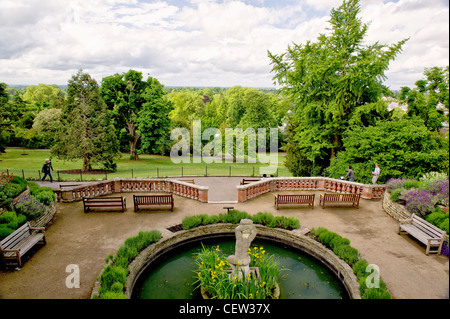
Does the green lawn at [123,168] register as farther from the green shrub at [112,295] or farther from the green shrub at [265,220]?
the green shrub at [112,295]

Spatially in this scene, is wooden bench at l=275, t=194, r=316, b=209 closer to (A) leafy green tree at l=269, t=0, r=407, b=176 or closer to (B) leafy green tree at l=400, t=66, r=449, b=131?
(A) leafy green tree at l=269, t=0, r=407, b=176

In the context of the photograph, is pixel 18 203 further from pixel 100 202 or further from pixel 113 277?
pixel 113 277

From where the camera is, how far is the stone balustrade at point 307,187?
14031mm

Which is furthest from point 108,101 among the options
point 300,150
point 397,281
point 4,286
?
point 397,281

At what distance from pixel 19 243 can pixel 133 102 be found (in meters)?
27.6

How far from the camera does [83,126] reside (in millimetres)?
24141

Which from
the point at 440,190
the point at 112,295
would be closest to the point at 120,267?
the point at 112,295

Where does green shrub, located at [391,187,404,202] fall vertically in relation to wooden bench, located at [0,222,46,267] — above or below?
above

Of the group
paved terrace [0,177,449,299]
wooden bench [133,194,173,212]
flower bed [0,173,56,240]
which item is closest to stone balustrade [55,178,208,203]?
paved terrace [0,177,449,299]

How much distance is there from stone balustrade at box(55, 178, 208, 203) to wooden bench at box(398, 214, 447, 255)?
8635 millimetres

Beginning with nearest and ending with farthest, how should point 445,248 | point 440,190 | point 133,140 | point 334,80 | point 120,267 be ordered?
point 120,267, point 445,248, point 440,190, point 334,80, point 133,140

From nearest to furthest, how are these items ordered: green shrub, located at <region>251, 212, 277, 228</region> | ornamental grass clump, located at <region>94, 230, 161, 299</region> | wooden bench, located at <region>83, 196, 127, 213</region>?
ornamental grass clump, located at <region>94, 230, 161, 299</region>, green shrub, located at <region>251, 212, 277, 228</region>, wooden bench, located at <region>83, 196, 127, 213</region>

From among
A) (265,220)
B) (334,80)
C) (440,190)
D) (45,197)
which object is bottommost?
(265,220)

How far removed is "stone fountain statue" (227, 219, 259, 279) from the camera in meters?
7.12
